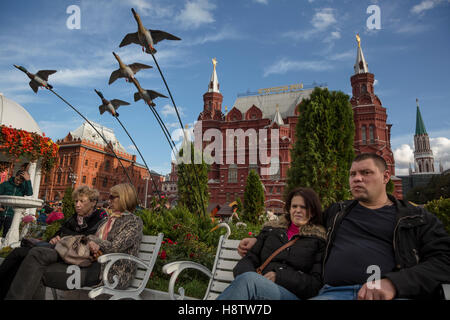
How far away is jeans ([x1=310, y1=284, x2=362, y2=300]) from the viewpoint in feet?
7.43

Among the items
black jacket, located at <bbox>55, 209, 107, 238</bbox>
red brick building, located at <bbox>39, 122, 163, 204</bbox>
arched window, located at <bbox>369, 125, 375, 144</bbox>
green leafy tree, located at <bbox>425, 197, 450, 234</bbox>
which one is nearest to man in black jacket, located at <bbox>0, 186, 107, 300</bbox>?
black jacket, located at <bbox>55, 209, 107, 238</bbox>

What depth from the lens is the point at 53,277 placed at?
3.08 meters

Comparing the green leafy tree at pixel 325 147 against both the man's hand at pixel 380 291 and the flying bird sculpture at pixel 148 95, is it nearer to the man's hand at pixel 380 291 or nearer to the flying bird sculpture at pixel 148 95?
the flying bird sculpture at pixel 148 95

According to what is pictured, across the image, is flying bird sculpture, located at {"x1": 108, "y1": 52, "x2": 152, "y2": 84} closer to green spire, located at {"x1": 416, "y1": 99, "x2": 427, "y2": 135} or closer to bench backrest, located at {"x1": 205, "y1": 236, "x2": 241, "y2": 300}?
bench backrest, located at {"x1": 205, "y1": 236, "x2": 241, "y2": 300}

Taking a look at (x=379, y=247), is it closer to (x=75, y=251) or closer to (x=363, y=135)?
(x=75, y=251)

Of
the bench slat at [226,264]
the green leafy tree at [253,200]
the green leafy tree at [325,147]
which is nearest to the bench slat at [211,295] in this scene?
the bench slat at [226,264]

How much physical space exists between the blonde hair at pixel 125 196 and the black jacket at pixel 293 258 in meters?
1.71

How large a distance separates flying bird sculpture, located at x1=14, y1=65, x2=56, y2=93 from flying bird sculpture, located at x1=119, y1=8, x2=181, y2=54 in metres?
2.74

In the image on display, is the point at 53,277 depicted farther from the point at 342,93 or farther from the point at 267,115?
the point at 267,115

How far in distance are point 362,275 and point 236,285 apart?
101 centimetres

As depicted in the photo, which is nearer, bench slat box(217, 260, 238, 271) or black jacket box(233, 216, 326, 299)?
black jacket box(233, 216, 326, 299)

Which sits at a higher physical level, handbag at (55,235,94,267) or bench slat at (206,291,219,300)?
handbag at (55,235,94,267)

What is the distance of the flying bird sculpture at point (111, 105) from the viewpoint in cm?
855
